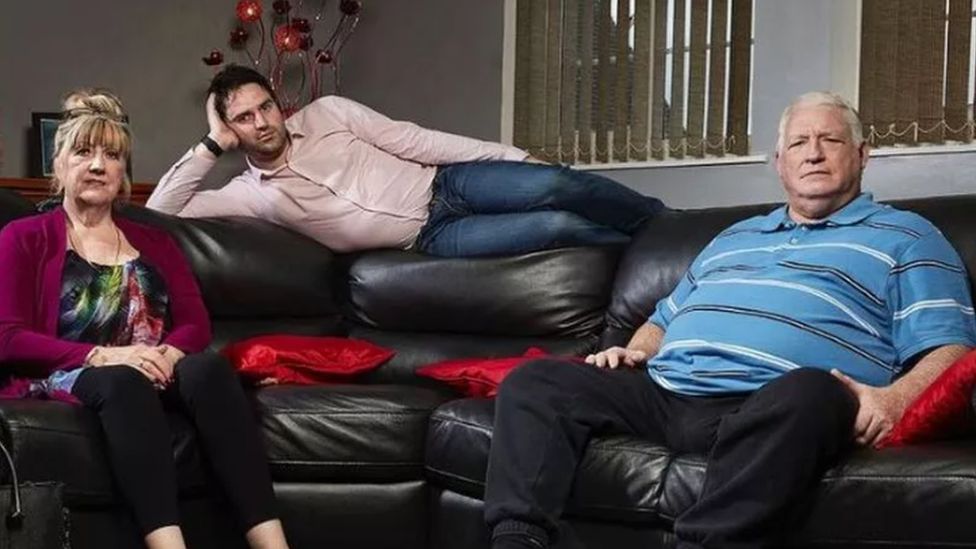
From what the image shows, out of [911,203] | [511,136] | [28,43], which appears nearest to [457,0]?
[511,136]

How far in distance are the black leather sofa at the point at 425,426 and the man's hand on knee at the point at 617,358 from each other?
257 millimetres

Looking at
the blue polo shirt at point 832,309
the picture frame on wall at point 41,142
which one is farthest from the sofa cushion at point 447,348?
the picture frame on wall at point 41,142

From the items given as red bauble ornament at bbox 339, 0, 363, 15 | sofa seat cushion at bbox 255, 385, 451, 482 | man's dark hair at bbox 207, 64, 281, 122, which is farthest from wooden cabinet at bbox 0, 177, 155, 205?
sofa seat cushion at bbox 255, 385, 451, 482

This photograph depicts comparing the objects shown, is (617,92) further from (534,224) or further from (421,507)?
(421,507)

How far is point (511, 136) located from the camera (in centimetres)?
581

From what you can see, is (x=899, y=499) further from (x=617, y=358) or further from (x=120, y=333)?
(x=120, y=333)

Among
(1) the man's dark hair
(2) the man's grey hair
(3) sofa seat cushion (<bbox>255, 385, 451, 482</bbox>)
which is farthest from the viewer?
(1) the man's dark hair

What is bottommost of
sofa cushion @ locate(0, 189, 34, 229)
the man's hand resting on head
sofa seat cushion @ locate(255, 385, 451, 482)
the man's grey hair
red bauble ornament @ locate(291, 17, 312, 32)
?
sofa seat cushion @ locate(255, 385, 451, 482)

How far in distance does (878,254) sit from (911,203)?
1.33ft

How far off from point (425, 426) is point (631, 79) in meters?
2.88

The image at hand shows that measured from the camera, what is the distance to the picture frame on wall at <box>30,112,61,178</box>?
5098mm

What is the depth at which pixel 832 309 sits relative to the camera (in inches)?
101

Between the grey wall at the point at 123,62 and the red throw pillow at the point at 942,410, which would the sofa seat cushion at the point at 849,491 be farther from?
the grey wall at the point at 123,62

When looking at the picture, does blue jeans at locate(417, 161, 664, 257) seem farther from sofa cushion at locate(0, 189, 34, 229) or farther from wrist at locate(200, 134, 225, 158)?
sofa cushion at locate(0, 189, 34, 229)
